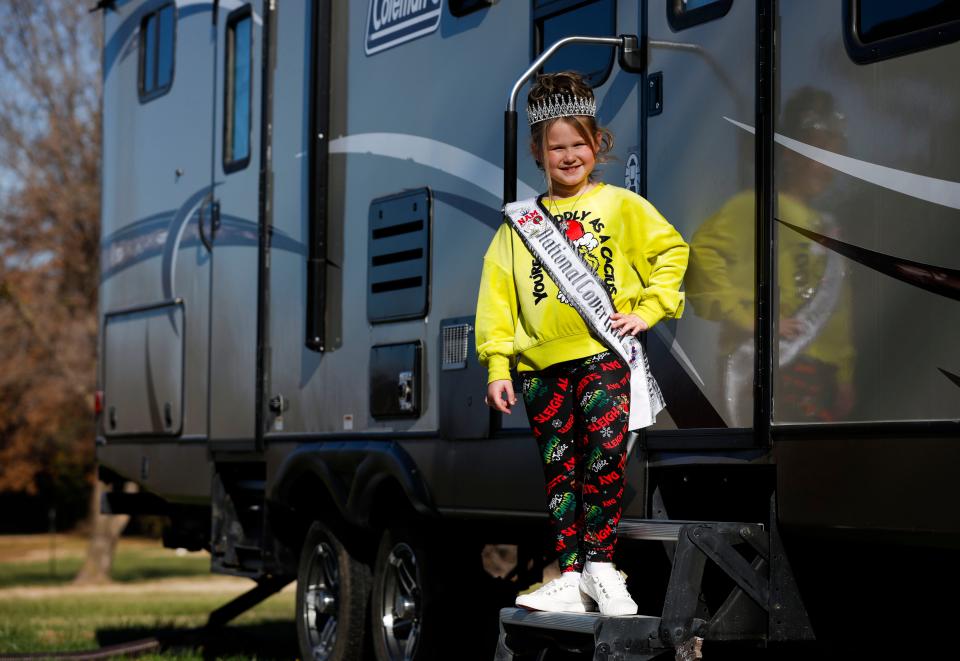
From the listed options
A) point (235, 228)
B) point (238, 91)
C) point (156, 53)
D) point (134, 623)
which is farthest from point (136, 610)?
point (238, 91)

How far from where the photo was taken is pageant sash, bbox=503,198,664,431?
496 cm

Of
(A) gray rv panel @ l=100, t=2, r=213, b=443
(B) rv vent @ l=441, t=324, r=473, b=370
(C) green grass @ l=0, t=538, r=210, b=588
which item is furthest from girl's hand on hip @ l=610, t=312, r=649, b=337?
(C) green grass @ l=0, t=538, r=210, b=588

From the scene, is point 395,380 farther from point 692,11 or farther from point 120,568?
point 120,568

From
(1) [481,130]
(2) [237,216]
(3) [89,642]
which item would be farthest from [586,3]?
(3) [89,642]

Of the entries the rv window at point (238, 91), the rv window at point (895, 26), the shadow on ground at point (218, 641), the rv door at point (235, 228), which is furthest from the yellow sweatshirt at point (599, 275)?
the shadow on ground at point (218, 641)

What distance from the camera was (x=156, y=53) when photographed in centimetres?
995

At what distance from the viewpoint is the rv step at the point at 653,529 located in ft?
16.2

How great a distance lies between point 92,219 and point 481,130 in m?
19.9

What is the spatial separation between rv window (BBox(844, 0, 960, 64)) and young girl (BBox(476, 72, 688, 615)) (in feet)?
2.70

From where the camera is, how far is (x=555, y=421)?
200 inches

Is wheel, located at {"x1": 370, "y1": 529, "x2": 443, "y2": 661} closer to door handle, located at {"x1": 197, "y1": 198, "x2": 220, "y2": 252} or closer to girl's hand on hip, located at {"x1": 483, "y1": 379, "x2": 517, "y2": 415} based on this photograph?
girl's hand on hip, located at {"x1": 483, "y1": 379, "x2": 517, "y2": 415}

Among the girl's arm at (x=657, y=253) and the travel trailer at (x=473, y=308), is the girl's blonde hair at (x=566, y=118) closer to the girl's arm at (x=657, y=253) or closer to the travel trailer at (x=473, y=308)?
the girl's arm at (x=657, y=253)

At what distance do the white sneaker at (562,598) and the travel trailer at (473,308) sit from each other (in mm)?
69

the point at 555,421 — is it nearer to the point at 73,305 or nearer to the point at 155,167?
the point at 155,167
